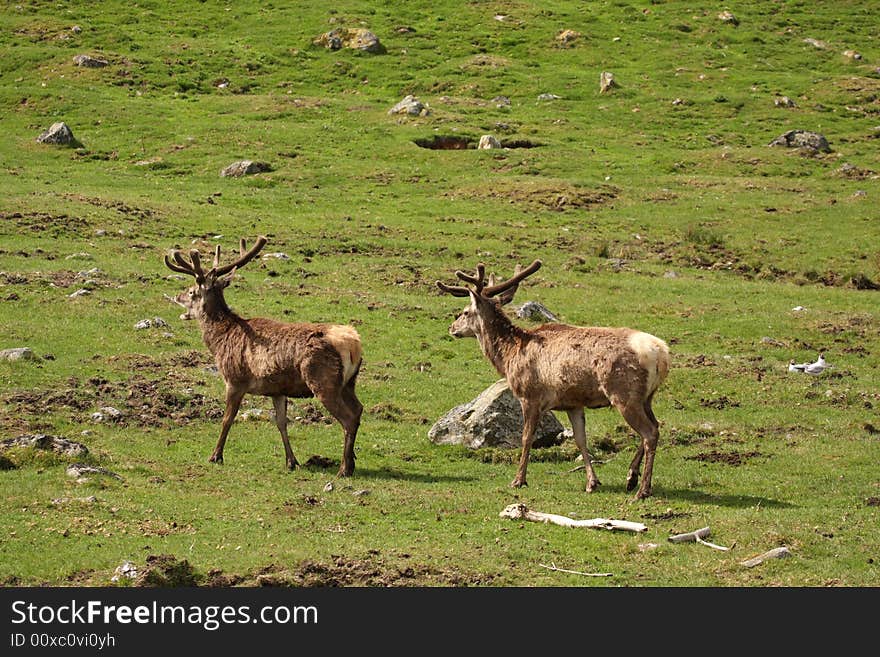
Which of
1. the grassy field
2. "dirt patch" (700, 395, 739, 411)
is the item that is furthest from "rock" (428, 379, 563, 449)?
"dirt patch" (700, 395, 739, 411)

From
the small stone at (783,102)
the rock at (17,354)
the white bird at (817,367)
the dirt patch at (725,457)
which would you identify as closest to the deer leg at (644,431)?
the dirt patch at (725,457)

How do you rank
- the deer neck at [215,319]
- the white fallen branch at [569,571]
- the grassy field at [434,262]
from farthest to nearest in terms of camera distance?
the deer neck at [215,319] < the grassy field at [434,262] < the white fallen branch at [569,571]

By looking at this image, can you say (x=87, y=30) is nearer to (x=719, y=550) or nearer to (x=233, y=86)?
(x=233, y=86)

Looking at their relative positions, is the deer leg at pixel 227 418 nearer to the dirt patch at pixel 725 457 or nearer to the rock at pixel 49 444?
the rock at pixel 49 444

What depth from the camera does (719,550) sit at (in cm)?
1373

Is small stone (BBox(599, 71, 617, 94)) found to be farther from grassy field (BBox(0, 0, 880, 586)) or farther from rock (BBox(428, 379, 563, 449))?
rock (BBox(428, 379, 563, 449))

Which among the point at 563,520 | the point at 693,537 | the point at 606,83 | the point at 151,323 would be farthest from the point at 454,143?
the point at 693,537

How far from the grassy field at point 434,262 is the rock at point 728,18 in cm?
→ 47

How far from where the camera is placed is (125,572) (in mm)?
12531

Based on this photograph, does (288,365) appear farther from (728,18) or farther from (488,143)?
(728,18)

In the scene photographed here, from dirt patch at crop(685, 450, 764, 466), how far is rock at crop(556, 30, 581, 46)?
166 ft

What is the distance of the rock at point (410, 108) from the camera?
174 ft


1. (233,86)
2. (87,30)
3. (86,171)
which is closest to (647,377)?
(86,171)

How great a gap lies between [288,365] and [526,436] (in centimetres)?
374
